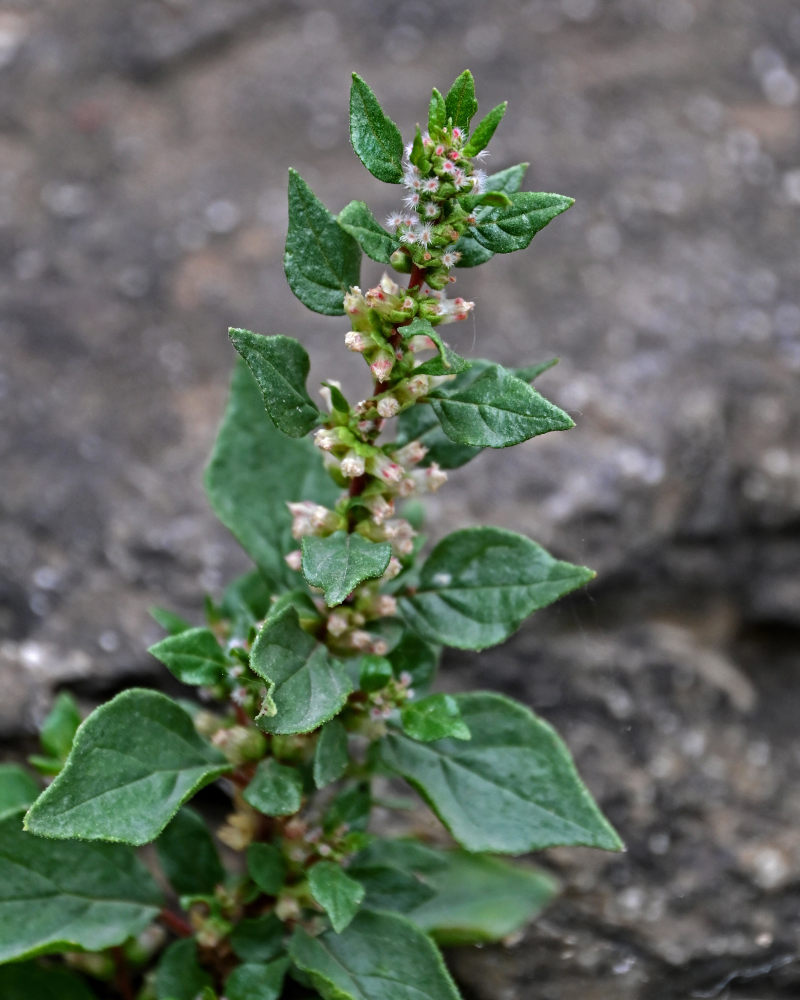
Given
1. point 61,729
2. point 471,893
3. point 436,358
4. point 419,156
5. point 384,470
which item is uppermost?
point 419,156

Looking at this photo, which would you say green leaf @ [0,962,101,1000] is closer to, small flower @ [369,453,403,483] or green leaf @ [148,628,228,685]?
green leaf @ [148,628,228,685]

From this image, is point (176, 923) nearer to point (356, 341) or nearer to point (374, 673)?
point (374, 673)

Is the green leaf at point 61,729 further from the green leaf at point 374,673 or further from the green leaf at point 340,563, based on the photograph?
the green leaf at point 340,563

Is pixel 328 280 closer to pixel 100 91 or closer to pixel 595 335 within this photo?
pixel 595 335

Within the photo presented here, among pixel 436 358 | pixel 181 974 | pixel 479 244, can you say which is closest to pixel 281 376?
pixel 436 358

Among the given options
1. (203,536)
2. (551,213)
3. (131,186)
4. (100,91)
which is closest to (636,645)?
(203,536)

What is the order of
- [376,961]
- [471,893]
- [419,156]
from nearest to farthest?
[419,156], [376,961], [471,893]
